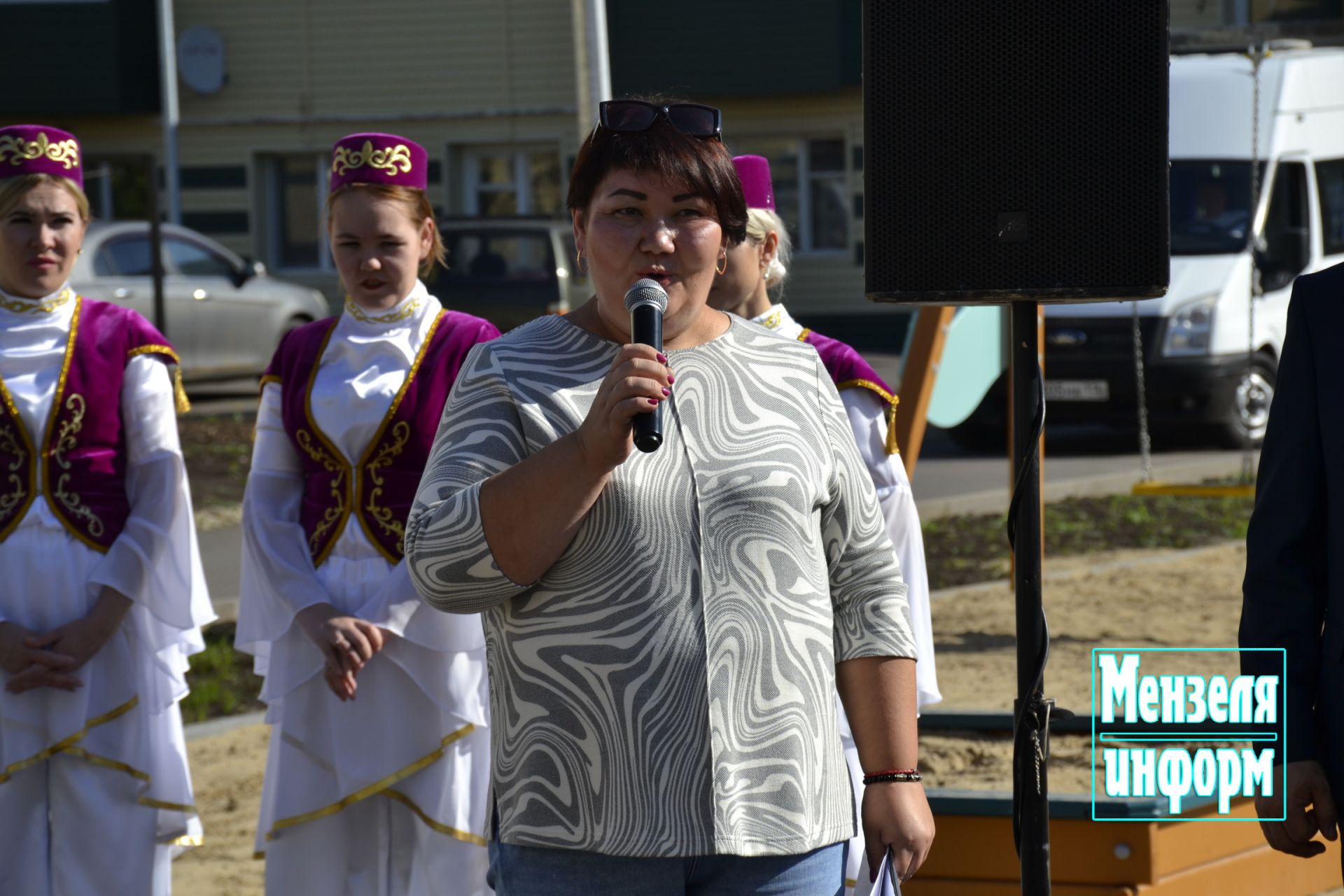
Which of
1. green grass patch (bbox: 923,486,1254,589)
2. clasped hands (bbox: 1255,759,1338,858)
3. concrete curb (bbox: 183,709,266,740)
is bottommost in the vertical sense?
green grass patch (bbox: 923,486,1254,589)

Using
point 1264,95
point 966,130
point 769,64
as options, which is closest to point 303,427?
point 966,130

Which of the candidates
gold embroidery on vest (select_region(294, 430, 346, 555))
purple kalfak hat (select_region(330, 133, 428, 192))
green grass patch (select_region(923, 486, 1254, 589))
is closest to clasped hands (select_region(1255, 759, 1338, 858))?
gold embroidery on vest (select_region(294, 430, 346, 555))

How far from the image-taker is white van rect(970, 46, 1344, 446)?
13.8 meters

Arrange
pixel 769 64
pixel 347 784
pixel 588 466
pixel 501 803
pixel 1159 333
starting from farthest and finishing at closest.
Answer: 1. pixel 769 64
2. pixel 1159 333
3. pixel 347 784
4. pixel 501 803
5. pixel 588 466

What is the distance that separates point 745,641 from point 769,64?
Answer: 2218 cm

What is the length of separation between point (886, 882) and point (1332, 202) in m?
13.3

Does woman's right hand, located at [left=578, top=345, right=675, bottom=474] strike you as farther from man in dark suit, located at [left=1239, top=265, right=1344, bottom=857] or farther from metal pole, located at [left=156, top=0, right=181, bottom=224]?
metal pole, located at [left=156, top=0, right=181, bottom=224]

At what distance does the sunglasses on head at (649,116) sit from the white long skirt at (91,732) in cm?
205

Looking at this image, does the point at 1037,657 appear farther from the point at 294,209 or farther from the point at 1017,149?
the point at 294,209

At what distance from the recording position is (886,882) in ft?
8.18

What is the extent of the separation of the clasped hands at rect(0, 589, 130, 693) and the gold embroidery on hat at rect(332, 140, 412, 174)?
3.62 ft

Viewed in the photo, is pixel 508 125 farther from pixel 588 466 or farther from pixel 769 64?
pixel 588 466

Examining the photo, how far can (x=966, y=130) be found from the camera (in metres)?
3.22

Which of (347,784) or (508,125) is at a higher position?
(508,125)
